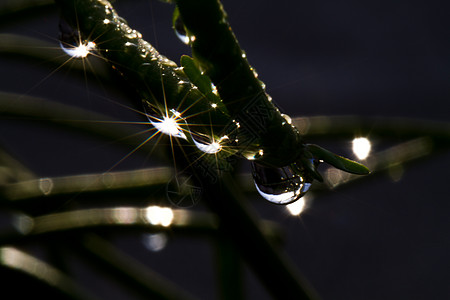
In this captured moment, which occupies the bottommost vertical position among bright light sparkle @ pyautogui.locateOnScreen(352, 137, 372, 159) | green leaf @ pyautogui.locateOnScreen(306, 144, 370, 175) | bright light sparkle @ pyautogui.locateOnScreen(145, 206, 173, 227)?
green leaf @ pyautogui.locateOnScreen(306, 144, 370, 175)

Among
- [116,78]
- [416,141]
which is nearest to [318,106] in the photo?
[416,141]

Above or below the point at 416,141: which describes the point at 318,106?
above

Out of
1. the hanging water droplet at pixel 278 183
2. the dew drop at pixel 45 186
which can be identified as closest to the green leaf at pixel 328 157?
the hanging water droplet at pixel 278 183

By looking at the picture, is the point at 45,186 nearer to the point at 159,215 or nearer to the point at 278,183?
the point at 159,215

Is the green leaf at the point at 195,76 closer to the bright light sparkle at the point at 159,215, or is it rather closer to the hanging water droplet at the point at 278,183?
the hanging water droplet at the point at 278,183

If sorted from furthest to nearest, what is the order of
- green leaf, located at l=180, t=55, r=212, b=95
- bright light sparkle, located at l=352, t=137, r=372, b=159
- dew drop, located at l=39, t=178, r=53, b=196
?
bright light sparkle, located at l=352, t=137, r=372, b=159 < dew drop, located at l=39, t=178, r=53, b=196 < green leaf, located at l=180, t=55, r=212, b=95

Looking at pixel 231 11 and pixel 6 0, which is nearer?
→ pixel 6 0

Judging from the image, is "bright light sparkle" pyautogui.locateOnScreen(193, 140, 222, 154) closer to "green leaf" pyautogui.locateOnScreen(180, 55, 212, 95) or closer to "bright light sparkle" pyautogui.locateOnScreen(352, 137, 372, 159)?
"green leaf" pyautogui.locateOnScreen(180, 55, 212, 95)

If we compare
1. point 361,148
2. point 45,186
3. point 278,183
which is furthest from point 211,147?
point 361,148

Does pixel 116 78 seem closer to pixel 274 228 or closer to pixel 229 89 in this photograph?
pixel 229 89

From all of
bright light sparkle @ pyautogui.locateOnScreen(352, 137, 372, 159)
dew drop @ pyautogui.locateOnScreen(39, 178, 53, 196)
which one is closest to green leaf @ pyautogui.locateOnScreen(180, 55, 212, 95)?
dew drop @ pyautogui.locateOnScreen(39, 178, 53, 196)
